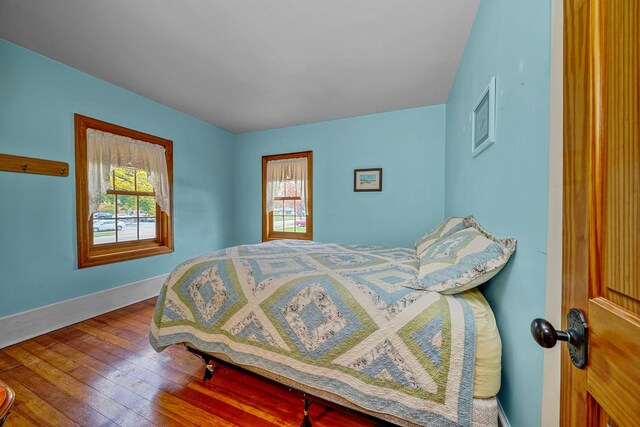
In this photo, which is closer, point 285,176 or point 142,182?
point 142,182

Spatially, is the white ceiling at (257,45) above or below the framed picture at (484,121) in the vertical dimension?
above

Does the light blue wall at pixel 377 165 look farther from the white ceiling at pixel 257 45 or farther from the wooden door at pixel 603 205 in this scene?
the wooden door at pixel 603 205

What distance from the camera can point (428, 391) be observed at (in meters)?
1.08

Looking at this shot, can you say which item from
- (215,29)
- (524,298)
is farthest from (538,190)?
(215,29)

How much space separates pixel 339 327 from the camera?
126cm

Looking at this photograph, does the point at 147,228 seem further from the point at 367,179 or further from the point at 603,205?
the point at 603,205

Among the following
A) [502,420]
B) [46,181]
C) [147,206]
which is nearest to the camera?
[502,420]

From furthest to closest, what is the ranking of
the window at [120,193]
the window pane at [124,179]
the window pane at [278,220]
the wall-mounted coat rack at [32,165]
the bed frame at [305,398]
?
1. the window pane at [278,220]
2. the window pane at [124,179]
3. the window at [120,193]
4. the wall-mounted coat rack at [32,165]
5. the bed frame at [305,398]

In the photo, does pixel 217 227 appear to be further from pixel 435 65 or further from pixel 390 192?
pixel 435 65

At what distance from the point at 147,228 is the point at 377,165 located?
11.0 ft

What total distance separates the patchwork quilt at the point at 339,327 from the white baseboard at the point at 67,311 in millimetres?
1465

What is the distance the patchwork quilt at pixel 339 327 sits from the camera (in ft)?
3.51

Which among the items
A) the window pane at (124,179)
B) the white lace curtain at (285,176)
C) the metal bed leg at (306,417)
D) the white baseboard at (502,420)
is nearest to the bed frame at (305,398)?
the metal bed leg at (306,417)

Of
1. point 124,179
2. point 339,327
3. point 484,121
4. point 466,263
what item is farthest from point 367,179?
point 124,179
